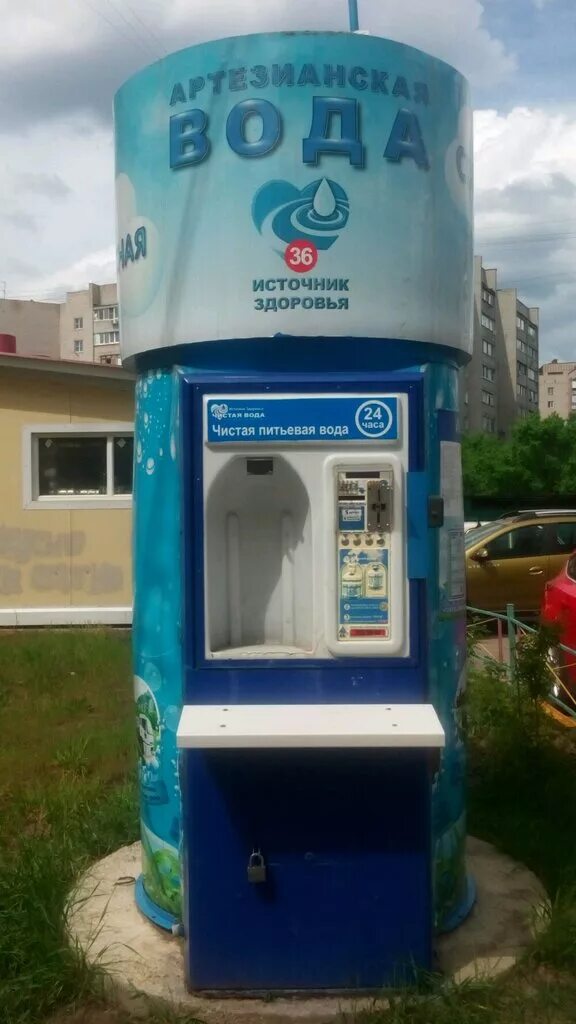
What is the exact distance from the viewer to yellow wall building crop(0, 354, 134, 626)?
457 inches

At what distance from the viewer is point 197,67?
3561 mm

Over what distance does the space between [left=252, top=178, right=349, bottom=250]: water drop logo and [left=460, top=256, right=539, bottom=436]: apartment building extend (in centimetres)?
6825

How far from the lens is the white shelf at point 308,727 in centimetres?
314

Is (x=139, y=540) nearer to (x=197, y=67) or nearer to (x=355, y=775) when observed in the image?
(x=355, y=775)

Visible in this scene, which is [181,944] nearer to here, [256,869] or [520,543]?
[256,869]

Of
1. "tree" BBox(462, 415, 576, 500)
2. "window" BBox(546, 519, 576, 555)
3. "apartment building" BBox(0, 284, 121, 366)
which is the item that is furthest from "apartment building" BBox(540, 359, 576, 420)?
"window" BBox(546, 519, 576, 555)

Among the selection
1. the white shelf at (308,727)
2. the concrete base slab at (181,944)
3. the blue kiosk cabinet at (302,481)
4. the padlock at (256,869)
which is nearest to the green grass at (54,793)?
the concrete base slab at (181,944)

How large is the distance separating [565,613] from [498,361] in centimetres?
7487

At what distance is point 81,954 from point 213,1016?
0.58 metres

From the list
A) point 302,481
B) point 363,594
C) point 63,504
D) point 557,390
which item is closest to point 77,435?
point 63,504

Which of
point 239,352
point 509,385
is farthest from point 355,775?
point 509,385

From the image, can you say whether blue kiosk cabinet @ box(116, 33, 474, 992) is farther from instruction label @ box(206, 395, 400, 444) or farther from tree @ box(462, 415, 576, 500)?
tree @ box(462, 415, 576, 500)

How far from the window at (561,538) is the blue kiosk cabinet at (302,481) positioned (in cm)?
894

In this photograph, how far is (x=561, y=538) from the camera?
12.4 metres
